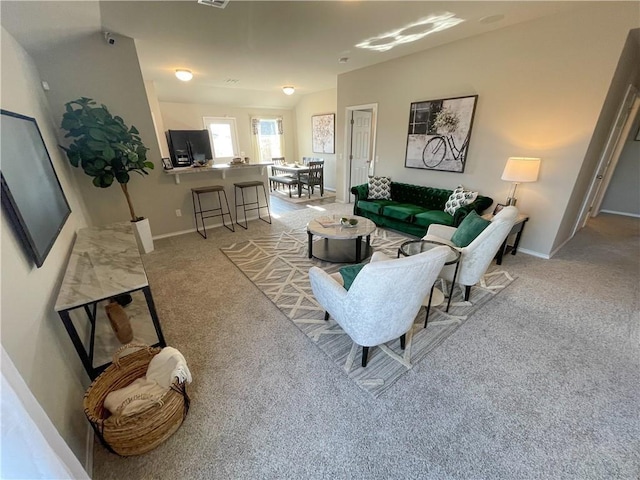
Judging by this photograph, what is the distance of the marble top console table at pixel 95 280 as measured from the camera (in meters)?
1.48

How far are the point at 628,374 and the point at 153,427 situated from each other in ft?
9.88

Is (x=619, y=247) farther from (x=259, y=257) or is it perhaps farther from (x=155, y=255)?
(x=155, y=255)

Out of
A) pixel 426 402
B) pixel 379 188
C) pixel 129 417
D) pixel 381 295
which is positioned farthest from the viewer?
pixel 379 188

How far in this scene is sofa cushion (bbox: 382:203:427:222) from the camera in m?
3.90

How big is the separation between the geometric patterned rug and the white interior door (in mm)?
2560

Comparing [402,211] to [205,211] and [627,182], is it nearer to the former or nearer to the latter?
[205,211]

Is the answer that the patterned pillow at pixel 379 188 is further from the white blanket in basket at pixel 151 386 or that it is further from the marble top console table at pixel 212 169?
the white blanket in basket at pixel 151 386

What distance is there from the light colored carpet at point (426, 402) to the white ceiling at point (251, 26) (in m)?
2.82

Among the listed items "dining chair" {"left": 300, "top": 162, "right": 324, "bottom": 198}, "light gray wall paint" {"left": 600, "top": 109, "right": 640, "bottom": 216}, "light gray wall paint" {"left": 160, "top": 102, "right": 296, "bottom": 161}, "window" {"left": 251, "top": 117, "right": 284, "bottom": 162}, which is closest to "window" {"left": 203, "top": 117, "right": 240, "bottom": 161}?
"light gray wall paint" {"left": 160, "top": 102, "right": 296, "bottom": 161}

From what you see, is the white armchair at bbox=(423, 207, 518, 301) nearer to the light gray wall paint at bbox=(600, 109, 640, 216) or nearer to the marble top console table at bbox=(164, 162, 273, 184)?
the marble top console table at bbox=(164, 162, 273, 184)

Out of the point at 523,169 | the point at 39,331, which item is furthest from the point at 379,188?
the point at 39,331

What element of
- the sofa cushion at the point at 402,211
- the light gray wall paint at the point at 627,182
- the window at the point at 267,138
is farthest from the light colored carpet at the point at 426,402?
the window at the point at 267,138

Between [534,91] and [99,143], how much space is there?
16.5 ft

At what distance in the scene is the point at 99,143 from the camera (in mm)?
2840
